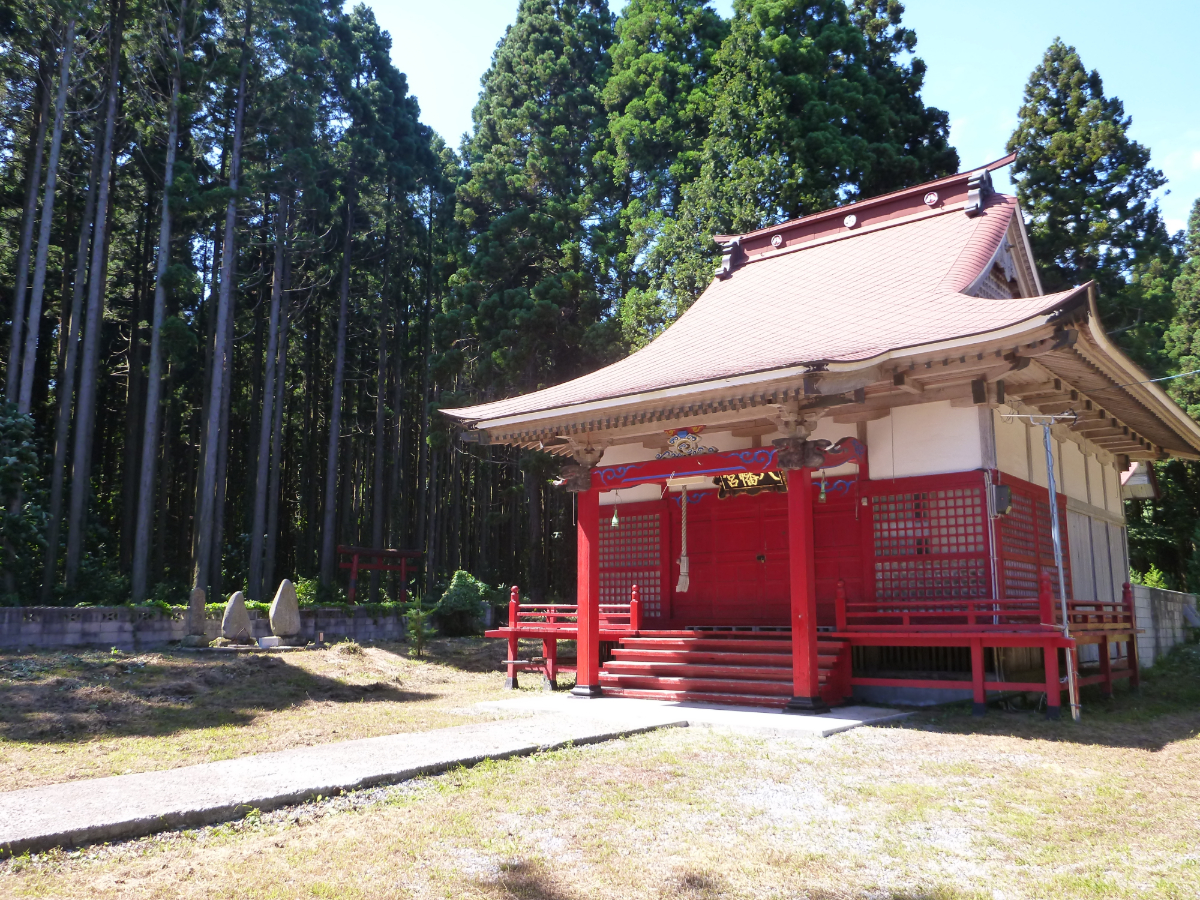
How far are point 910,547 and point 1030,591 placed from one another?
171cm

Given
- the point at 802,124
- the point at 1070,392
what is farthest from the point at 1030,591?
the point at 802,124

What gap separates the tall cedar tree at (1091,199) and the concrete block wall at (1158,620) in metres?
6.25

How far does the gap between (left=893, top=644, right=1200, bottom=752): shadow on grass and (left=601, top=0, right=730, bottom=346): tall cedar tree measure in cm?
1281

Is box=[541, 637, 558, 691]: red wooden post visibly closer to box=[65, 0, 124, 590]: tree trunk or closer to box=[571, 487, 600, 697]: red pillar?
box=[571, 487, 600, 697]: red pillar

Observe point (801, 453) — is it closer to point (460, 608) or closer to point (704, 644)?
point (704, 644)

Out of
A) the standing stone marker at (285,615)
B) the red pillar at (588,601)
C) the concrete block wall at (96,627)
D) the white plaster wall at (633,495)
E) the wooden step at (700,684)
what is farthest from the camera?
the standing stone marker at (285,615)

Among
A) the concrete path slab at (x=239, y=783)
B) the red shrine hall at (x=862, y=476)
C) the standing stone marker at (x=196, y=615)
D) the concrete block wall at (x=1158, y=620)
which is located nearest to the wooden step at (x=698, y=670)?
the red shrine hall at (x=862, y=476)

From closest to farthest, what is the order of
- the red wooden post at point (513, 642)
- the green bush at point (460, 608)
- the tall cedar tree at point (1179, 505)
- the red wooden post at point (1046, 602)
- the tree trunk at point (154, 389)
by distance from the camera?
1. the red wooden post at point (1046, 602)
2. the red wooden post at point (513, 642)
3. the tree trunk at point (154, 389)
4. the green bush at point (460, 608)
5. the tall cedar tree at point (1179, 505)

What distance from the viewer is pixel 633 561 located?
42.3 feet

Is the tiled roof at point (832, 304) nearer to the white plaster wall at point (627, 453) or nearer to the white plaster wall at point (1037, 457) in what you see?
the white plaster wall at point (627, 453)

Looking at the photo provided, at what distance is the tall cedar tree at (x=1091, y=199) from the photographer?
21.4 meters

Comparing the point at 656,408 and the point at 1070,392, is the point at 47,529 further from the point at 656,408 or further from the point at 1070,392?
the point at 1070,392

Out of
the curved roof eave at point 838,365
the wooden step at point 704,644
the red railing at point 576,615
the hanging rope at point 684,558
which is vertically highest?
the curved roof eave at point 838,365

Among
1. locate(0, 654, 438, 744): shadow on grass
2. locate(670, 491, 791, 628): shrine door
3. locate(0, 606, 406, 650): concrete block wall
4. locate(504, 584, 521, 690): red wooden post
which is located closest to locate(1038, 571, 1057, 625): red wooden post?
locate(670, 491, 791, 628): shrine door
